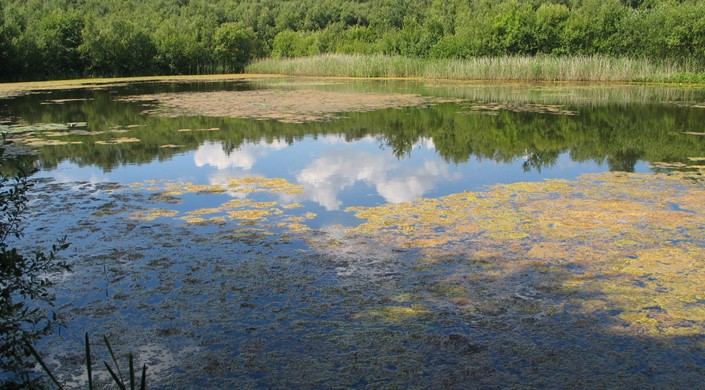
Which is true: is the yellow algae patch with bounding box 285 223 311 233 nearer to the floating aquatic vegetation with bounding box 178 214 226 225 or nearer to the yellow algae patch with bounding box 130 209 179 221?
the floating aquatic vegetation with bounding box 178 214 226 225

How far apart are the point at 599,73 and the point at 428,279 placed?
75.8 feet

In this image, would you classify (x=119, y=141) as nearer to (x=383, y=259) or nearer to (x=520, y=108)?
(x=383, y=259)

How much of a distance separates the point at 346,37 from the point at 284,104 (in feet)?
98.6

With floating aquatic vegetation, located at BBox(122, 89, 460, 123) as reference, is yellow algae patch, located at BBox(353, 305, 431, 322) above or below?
below

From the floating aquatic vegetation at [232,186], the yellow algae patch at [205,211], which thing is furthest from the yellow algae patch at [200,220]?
the floating aquatic vegetation at [232,186]

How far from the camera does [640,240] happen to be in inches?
200

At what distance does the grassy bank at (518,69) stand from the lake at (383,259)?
15.0 meters

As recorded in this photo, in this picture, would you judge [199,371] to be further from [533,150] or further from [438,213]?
[533,150]

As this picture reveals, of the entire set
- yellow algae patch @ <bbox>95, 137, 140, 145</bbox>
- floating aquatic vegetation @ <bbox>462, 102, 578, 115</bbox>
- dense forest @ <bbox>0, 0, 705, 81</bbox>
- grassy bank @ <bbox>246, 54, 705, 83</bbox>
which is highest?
dense forest @ <bbox>0, 0, 705, 81</bbox>

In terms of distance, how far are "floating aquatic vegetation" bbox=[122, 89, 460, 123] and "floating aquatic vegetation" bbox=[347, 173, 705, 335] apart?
791 cm

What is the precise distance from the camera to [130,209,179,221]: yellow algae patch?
19.5ft

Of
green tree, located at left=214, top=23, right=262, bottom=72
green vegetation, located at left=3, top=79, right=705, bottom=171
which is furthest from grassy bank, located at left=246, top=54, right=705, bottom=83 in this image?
green tree, located at left=214, top=23, right=262, bottom=72

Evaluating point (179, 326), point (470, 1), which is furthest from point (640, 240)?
point (470, 1)

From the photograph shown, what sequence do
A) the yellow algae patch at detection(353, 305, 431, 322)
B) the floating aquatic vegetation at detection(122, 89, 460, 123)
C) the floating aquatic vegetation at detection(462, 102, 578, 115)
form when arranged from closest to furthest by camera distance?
the yellow algae patch at detection(353, 305, 431, 322) < the floating aquatic vegetation at detection(462, 102, 578, 115) < the floating aquatic vegetation at detection(122, 89, 460, 123)
